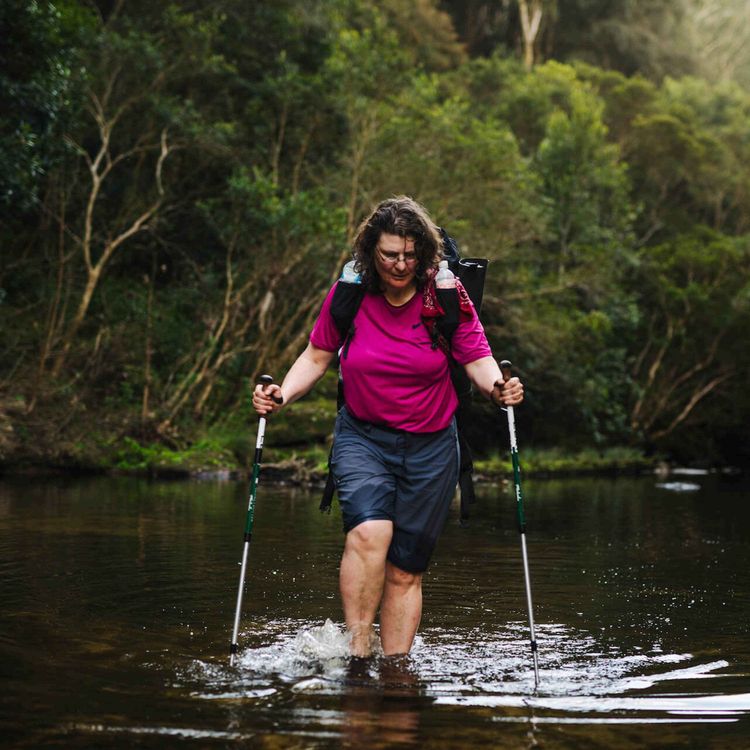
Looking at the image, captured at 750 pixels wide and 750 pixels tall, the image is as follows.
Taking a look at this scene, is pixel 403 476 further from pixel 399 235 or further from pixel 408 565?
pixel 399 235

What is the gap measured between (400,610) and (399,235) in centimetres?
159

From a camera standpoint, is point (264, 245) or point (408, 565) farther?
point (264, 245)

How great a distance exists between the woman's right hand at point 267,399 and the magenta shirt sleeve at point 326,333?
0.92ft

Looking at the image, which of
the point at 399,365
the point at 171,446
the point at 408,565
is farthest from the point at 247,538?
the point at 171,446

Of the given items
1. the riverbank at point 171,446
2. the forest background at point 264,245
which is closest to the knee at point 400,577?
the forest background at point 264,245

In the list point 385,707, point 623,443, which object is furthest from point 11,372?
point 623,443

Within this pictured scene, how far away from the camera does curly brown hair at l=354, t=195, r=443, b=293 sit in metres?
5.35

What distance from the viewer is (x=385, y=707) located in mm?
4531

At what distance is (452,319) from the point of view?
17.9 feet

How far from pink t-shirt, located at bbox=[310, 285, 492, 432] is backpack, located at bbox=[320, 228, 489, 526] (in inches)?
1.6

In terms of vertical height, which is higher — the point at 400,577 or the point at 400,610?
the point at 400,577

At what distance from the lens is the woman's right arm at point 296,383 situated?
18.6 ft

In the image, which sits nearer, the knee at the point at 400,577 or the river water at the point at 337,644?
the river water at the point at 337,644

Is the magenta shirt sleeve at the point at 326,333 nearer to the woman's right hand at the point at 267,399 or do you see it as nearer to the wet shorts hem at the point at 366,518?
the woman's right hand at the point at 267,399
